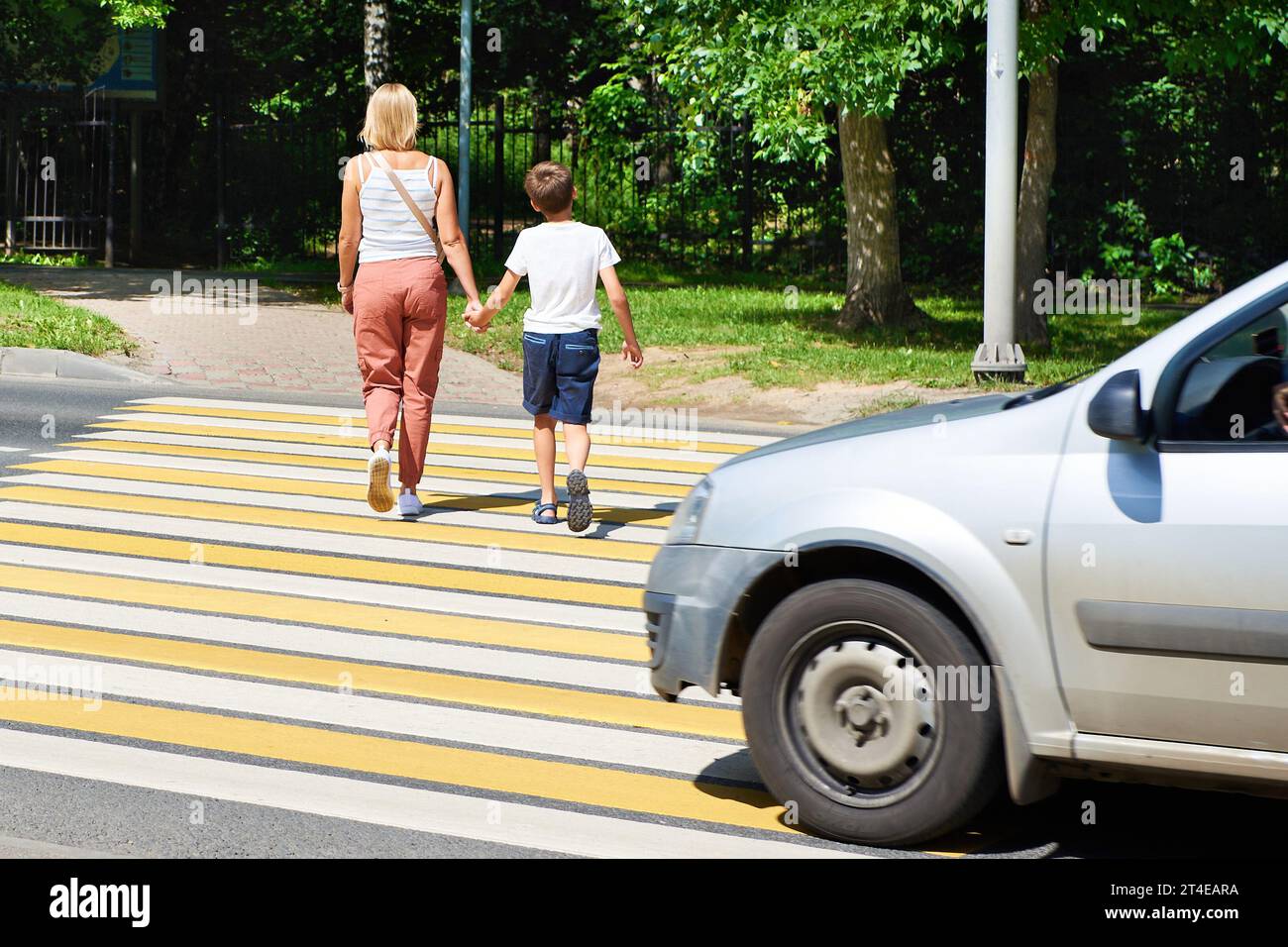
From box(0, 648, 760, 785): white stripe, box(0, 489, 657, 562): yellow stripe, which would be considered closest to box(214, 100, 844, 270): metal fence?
box(0, 489, 657, 562): yellow stripe

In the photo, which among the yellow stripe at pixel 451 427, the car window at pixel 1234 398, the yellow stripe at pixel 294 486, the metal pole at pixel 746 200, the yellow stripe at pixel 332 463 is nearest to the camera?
the car window at pixel 1234 398

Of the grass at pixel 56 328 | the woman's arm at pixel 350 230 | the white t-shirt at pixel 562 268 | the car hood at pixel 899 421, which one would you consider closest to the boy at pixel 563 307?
the white t-shirt at pixel 562 268

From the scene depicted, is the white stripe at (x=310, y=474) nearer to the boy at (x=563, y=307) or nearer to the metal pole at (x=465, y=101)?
the boy at (x=563, y=307)

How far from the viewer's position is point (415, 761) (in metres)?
5.50

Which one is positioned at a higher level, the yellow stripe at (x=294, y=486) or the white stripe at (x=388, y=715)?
the yellow stripe at (x=294, y=486)

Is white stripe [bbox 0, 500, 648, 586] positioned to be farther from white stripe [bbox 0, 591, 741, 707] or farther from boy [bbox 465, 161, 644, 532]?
white stripe [bbox 0, 591, 741, 707]

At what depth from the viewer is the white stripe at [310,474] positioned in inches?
395

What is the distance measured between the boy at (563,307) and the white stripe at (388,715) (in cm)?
292

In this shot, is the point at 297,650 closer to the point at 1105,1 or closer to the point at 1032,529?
the point at 1032,529

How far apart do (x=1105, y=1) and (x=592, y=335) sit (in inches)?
329

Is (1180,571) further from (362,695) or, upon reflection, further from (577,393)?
(577,393)

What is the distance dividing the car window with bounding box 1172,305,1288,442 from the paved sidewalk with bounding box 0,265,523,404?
10059 mm

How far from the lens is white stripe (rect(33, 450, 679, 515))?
1003 cm
